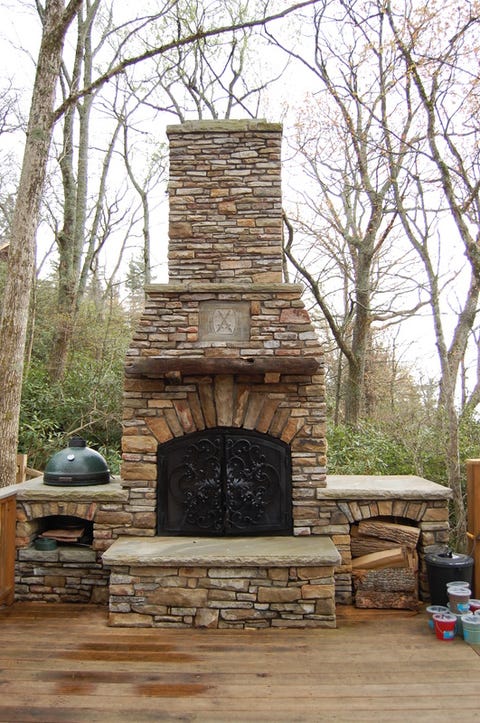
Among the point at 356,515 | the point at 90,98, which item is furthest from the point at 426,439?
the point at 90,98

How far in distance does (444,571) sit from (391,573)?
1.45 feet

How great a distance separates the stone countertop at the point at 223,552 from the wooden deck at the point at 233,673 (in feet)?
1.63

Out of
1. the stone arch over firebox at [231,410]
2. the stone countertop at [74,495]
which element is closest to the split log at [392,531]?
the stone arch over firebox at [231,410]

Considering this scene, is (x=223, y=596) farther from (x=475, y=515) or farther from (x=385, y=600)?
(x=475, y=515)

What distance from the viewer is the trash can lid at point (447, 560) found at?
4.07 m

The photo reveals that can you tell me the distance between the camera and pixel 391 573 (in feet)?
14.3

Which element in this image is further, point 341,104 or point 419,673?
point 341,104

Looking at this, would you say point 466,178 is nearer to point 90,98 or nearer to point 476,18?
point 476,18

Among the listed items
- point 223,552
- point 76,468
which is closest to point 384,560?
point 223,552

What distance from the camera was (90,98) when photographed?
10.8 metres

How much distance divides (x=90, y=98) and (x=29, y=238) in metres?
6.65

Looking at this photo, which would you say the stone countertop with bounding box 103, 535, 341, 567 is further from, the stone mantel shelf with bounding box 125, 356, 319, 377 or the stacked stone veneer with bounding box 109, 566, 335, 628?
the stone mantel shelf with bounding box 125, 356, 319, 377

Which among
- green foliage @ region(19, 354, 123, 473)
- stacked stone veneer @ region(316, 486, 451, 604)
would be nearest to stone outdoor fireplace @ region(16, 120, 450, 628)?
stacked stone veneer @ region(316, 486, 451, 604)

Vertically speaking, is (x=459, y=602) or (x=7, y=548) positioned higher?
(x=7, y=548)
